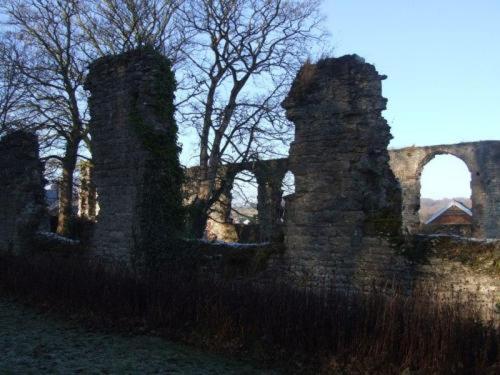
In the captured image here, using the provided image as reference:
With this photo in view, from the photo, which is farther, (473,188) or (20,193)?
(473,188)

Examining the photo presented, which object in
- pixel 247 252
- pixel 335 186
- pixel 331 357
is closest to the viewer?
pixel 331 357

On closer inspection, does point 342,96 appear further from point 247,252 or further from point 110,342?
point 110,342

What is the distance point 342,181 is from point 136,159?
12.5 ft

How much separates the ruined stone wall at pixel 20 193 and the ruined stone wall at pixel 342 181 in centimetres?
755

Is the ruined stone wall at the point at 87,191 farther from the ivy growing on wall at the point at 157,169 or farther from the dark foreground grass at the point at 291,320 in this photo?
the dark foreground grass at the point at 291,320

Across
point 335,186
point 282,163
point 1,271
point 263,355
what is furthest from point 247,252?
point 282,163

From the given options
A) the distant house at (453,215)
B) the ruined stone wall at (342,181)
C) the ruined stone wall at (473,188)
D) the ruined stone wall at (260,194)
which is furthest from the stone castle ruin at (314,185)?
the distant house at (453,215)

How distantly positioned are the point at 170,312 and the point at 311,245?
2.61 metres

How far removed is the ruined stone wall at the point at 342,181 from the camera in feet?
27.0

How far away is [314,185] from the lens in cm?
875

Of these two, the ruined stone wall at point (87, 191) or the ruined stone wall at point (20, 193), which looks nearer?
the ruined stone wall at point (20, 193)

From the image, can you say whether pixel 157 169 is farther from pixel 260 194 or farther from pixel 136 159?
pixel 260 194

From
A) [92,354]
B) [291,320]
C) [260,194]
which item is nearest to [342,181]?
[291,320]

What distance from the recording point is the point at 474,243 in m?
7.39
